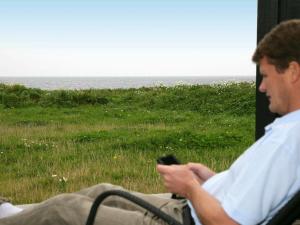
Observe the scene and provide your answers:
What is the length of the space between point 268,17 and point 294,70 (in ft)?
6.11

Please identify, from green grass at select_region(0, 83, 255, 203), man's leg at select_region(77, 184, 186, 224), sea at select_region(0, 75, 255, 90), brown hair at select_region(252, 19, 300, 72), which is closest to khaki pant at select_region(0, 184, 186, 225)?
man's leg at select_region(77, 184, 186, 224)

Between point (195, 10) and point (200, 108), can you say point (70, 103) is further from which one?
point (195, 10)

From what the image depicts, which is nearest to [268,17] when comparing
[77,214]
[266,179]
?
[77,214]

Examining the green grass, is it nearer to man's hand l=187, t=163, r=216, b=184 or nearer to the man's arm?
man's hand l=187, t=163, r=216, b=184

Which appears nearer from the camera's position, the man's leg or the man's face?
the man's face

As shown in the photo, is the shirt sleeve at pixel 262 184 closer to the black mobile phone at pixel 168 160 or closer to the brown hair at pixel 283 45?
the brown hair at pixel 283 45

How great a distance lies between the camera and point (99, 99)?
18969 mm

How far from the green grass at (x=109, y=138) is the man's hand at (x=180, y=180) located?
150 inches

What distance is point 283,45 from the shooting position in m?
1.99

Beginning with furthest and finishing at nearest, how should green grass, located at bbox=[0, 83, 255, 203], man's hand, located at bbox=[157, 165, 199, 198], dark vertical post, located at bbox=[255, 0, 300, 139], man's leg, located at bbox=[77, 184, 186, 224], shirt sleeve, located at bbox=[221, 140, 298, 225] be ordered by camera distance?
green grass, located at bbox=[0, 83, 255, 203] < dark vertical post, located at bbox=[255, 0, 300, 139] < man's leg, located at bbox=[77, 184, 186, 224] < man's hand, located at bbox=[157, 165, 199, 198] < shirt sleeve, located at bbox=[221, 140, 298, 225]

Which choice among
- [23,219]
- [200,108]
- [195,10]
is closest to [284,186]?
[23,219]

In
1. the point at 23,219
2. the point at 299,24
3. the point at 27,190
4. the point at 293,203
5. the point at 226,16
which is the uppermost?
the point at 226,16

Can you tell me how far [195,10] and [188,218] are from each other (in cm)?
3080

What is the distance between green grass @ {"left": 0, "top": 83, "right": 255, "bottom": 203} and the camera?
6.75 metres
